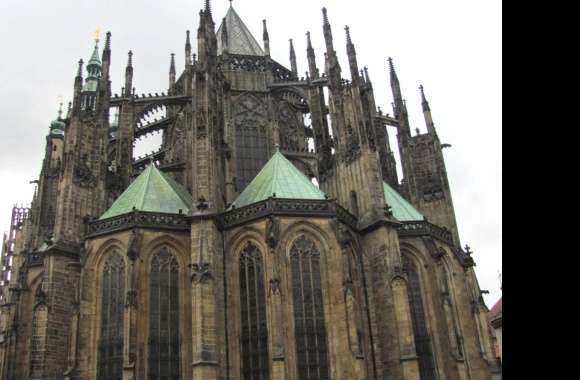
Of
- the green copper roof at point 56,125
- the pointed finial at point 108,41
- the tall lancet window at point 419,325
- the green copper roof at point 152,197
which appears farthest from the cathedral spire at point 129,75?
the green copper roof at point 56,125

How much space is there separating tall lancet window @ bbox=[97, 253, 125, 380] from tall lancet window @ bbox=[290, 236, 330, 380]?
7468mm

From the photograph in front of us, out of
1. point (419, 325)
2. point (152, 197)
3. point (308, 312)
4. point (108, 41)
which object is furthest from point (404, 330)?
point (108, 41)

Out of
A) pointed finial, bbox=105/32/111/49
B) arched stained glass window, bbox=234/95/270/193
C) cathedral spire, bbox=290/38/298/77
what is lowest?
arched stained glass window, bbox=234/95/270/193

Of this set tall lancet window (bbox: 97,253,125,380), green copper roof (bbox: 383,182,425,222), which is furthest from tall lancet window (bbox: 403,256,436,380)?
tall lancet window (bbox: 97,253,125,380)

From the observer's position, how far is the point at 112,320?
24469 mm

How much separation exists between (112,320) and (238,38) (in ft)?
81.9

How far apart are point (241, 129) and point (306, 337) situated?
16370 millimetres

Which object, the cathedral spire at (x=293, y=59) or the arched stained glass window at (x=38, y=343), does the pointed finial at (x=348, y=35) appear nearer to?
the cathedral spire at (x=293, y=59)

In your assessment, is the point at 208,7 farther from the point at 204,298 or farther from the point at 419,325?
the point at 419,325

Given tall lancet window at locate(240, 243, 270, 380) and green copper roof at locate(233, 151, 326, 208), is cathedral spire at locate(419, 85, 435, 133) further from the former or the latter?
tall lancet window at locate(240, 243, 270, 380)

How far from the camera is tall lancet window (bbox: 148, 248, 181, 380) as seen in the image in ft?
76.6
